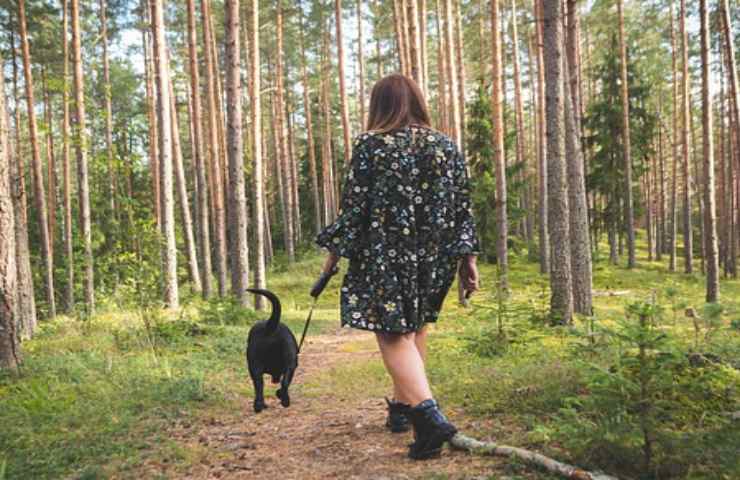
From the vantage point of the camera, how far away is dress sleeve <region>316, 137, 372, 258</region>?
9.93ft

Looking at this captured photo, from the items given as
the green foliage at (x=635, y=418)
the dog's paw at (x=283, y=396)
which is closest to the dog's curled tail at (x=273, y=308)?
the dog's paw at (x=283, y=396)

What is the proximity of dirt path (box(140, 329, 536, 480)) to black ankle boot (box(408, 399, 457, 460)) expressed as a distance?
0.07 m

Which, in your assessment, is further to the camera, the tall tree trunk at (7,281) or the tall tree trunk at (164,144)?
the tall tree trunk at (164,144)

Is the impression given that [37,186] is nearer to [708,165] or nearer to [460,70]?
[460,70]

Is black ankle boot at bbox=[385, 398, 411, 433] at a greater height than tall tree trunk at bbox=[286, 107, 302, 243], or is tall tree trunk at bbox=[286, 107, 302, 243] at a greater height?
tall tree trunk at bbox=[286, 107, 302, 243]

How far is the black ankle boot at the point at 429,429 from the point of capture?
2.78m

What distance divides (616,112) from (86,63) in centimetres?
2160

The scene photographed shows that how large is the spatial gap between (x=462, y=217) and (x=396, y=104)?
0.78 metres

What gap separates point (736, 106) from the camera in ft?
43.5

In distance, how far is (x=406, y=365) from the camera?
2.93 meters

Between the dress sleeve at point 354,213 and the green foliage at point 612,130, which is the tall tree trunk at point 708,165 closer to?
the green foliage at point 612,130

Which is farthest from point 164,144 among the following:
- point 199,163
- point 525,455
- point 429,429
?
point 525,455

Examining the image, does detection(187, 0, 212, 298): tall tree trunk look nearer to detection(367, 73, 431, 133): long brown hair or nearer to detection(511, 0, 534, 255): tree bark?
detection(511, 0, 534, 255): tree bark

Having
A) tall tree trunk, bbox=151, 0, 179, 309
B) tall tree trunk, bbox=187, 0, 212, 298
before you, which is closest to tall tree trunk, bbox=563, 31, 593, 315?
tall tree trunk, bbox=151, 0, 179, 309
